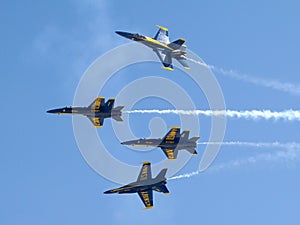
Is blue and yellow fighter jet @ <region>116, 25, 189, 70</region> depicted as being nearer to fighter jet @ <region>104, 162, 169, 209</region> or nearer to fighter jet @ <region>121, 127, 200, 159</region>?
fighter jet @ <region>121, 127, 200, 159</region>

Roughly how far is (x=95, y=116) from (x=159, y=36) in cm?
3176

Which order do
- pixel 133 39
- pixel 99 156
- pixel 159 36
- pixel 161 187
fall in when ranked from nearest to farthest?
pixel 99 156 < pixel 161 187 < pixel 133 39 < pixel 159 36

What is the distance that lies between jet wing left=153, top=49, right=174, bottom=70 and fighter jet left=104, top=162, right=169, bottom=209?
24.4m

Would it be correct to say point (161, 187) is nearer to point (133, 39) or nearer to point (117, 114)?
point (117, 114)

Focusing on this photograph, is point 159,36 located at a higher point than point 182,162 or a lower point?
higher

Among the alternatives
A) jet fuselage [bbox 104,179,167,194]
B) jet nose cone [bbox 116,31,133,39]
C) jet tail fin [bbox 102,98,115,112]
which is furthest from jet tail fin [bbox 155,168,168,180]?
jet nose cone [bbox 116,31,133,39]

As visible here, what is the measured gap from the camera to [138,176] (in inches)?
4779

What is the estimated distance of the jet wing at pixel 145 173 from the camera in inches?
4774

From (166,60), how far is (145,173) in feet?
Result: 90.9

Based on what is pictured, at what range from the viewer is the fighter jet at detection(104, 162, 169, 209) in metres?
120

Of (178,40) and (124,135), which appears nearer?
(124,135)

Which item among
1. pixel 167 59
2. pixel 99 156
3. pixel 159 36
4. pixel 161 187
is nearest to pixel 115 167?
pixel 99 156

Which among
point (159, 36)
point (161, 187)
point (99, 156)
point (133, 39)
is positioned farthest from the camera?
point (159, 36)

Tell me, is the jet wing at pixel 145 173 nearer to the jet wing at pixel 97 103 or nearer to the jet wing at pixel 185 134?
the jet wing at pixel 185 134
